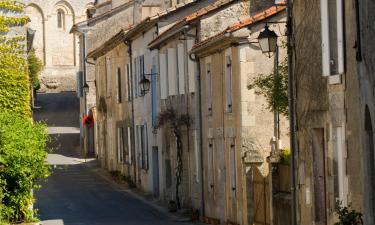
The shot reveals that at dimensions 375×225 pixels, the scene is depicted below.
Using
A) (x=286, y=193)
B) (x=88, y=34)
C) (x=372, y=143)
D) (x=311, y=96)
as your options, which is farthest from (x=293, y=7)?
(x=88, y=34)

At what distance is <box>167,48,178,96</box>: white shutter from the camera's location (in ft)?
123

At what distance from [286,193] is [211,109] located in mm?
7442

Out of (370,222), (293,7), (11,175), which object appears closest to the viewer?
(370,222)

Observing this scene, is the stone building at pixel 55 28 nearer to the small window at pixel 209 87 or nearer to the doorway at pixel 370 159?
the small window at pixel 209 87

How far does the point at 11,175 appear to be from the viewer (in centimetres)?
2719

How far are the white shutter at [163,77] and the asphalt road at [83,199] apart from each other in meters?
3.72

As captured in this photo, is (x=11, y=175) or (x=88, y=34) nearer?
(x=11, y=175)

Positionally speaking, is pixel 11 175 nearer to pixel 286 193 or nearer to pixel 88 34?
pixel 286 193

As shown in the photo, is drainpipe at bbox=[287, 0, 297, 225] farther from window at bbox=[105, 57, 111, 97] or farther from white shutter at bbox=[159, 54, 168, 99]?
window at bbox=[105, 57, 111, 97]

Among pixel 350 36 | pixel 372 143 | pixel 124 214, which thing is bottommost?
pixel 124 214

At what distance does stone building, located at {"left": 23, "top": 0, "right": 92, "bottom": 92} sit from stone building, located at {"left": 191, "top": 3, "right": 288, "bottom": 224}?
80969 millimetres

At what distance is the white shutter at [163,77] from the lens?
128ft

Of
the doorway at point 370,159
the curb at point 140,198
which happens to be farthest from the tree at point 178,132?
the doorway at point 370,159

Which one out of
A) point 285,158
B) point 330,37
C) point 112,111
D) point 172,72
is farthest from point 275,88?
point 112,111
